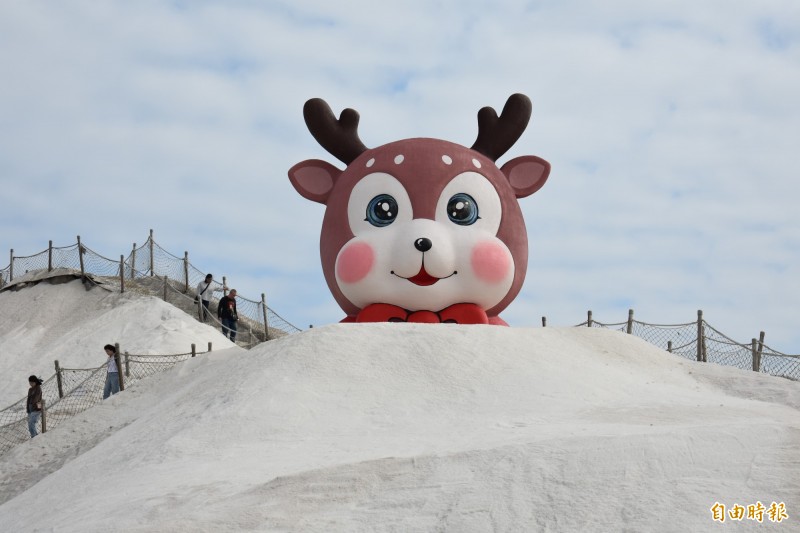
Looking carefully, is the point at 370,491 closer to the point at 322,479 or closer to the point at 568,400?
the point at 322,479

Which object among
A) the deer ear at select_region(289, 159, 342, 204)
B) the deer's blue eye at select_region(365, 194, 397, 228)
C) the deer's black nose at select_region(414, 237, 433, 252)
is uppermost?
the deer ear at select_region(289, 159, 342, 204)

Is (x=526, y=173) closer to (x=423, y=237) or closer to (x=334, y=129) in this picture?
(x=423, y=237)

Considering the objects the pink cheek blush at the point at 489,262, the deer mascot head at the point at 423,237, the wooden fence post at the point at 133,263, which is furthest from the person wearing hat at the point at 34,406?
the wooden fence post at the point at 133,263

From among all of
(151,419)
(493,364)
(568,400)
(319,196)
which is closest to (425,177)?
(319,196)

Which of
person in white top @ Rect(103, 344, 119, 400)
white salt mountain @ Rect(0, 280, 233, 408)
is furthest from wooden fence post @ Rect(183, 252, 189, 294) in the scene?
person in white top @ Rect(103, 344, 119, 400)

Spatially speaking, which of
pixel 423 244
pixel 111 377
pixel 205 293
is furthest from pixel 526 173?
pixel 205 293

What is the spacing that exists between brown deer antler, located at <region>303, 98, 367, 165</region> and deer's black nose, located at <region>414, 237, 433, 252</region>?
249 centimetres

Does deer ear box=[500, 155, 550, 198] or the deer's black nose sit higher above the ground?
deer ear box=[500, 155, 550, 198]

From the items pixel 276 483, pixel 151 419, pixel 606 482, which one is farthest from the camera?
pixel 151 419

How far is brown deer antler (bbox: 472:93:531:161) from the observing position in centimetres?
1524

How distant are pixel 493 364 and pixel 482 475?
4.29 metres

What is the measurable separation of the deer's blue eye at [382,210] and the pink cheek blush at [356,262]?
41 centimetres

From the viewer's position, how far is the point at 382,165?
47.1 feet

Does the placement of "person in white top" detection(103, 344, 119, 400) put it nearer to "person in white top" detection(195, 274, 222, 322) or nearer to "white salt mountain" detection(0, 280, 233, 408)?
"white salt mountain" detection(0, 280, 233, 408)
